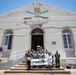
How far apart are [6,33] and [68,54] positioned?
7.98 meters

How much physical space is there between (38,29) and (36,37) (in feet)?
3.59

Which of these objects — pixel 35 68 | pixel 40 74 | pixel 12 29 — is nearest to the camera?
pixel 40 74

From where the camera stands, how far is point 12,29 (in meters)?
14.9

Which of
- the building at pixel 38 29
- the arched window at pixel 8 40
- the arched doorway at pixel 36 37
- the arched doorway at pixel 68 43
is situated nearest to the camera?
the arched doorway at pixel 68 43

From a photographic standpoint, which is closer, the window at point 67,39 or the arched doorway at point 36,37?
the window at point 67,39

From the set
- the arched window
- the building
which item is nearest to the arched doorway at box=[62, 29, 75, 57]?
the building

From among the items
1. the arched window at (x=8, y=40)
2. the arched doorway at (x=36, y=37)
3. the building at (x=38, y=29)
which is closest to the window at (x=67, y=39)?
the building at (x=38, y=29)

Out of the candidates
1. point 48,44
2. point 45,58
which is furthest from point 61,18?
point 45,58

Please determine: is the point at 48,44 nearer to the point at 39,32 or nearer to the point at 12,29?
the point at 39,32

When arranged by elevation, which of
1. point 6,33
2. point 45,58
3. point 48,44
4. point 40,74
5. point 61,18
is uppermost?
point 61,18

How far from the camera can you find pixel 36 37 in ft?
50.6

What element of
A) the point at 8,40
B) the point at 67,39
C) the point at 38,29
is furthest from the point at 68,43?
the point at 8,40

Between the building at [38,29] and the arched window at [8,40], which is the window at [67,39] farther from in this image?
the arched window at [8,40]

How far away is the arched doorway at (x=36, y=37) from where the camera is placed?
1495 cm
